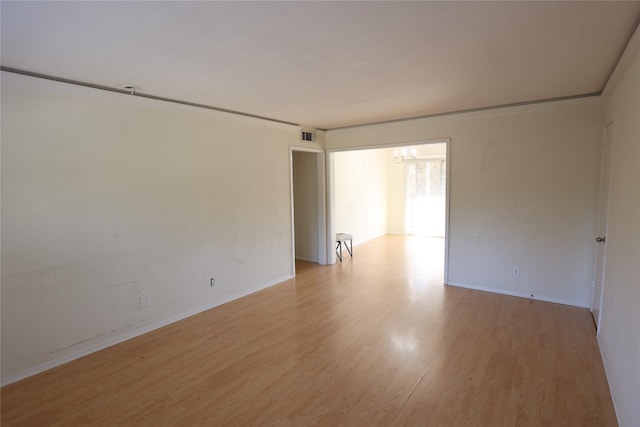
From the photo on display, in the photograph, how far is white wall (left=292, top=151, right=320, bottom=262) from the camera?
580cm

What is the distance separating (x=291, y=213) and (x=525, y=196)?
3.11m

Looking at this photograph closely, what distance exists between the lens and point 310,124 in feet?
16.4

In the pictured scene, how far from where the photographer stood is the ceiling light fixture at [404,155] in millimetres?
8523

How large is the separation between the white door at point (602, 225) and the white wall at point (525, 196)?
0.18 m

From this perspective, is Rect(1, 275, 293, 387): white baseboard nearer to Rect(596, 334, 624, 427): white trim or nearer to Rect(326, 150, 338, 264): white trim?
Rect(326, 150, 338, 264): white trim

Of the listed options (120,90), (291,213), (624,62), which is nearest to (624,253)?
(624,62)

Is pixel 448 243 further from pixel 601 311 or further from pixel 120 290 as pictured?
pixel 120 290

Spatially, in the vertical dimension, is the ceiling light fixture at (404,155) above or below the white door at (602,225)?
above

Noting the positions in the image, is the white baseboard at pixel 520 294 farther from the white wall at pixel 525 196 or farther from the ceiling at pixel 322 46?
the ceiling at pixel 322 46

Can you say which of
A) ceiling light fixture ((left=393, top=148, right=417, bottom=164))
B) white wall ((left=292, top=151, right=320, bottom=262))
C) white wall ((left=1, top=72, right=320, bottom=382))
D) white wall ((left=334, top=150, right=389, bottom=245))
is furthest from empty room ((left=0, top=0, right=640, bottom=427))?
ceiling light fixture ((left=393, top=148, right=417, bottom=164))

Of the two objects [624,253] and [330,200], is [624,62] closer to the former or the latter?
[624,253]

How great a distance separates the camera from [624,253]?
212 cm

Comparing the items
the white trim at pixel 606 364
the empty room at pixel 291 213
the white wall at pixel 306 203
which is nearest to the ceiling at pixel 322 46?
the empty room at pixel 291 213

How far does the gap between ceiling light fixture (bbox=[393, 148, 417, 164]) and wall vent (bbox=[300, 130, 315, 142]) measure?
3.96 metres
